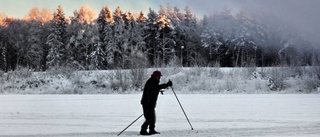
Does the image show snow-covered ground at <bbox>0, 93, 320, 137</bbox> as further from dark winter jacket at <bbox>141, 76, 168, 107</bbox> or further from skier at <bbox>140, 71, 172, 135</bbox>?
dark winter jacket at <bbox>141, 76, 168, 107</bbox>

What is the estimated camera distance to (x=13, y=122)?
12.3 meters

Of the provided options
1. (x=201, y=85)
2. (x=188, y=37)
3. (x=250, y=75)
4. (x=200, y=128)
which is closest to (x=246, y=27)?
(x=188, y=37)

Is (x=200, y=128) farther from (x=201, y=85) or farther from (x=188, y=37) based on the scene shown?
(x=188, y=37)

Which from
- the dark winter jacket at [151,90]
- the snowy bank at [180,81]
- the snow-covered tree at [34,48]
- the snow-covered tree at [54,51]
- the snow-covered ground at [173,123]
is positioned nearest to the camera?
the dark winter jacket at [151,90]

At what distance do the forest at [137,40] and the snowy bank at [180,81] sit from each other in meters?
15.5

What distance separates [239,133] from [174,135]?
1839 mm

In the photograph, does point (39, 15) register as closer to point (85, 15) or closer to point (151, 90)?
point (85, 15)

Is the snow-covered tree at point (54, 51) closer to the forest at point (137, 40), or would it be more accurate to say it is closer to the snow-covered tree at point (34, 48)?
the forest at point (137, 40)

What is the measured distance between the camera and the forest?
177 feet

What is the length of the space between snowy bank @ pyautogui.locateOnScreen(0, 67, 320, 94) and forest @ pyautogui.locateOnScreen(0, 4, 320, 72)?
1552 centimetres

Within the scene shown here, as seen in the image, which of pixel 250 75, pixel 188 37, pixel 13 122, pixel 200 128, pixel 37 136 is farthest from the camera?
pixel 188 37

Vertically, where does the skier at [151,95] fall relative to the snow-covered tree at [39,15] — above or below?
below

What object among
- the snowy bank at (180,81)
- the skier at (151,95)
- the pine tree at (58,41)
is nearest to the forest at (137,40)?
the pine tree at (58,41)

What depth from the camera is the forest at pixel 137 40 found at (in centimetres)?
5406
